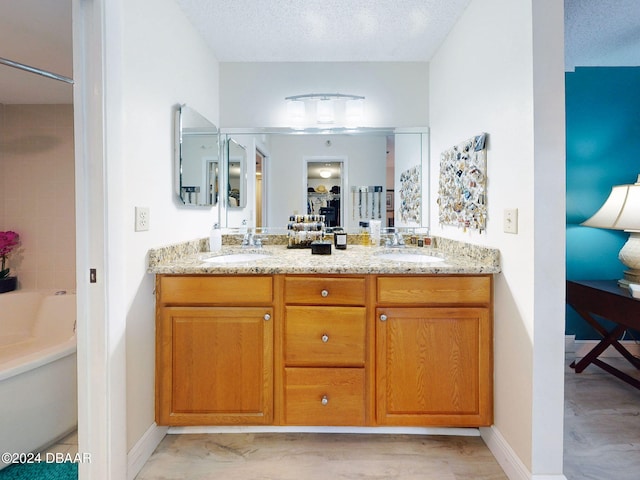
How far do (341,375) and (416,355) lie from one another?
36cm

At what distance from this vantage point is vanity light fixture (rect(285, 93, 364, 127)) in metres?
2.41

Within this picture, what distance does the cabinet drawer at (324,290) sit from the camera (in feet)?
5.20

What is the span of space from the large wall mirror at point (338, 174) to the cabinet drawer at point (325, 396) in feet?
3.76

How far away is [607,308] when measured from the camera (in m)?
2.03

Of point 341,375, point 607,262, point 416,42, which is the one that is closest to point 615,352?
point 607,262

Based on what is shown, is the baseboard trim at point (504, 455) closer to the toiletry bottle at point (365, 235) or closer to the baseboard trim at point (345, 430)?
the baseboard trim at point (345, 430)

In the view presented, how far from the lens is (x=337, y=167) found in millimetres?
2453

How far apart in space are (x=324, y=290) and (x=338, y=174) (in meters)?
1.13

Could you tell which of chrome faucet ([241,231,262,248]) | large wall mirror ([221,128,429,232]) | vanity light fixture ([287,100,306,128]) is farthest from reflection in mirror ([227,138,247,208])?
vanity light fixture ([287,100,306,128])

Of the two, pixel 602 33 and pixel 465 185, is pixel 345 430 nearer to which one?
pixel 465 185

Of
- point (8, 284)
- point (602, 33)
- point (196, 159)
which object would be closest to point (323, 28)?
point (196, 159)

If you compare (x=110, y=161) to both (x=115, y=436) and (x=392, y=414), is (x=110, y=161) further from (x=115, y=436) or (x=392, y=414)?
(x=392, y=414)

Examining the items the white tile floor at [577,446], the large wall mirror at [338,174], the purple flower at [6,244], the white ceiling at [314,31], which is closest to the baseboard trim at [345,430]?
the white tile floor at [577,446]

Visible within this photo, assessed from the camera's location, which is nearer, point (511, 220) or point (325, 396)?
point (511, 220)
